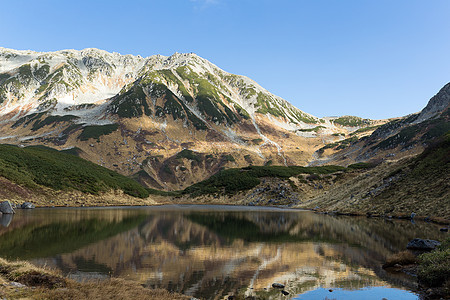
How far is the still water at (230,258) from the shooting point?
22.0m

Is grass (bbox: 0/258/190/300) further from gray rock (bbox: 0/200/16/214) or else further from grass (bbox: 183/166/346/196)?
grass (bbox: 183/166/346/196)

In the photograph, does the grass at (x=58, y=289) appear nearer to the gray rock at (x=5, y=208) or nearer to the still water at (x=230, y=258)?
the still water at (x=230, y=258)

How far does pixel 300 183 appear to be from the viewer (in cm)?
15738

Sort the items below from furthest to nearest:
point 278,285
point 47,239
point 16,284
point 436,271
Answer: point 47,239
point 278,285
point 436,271
point 16,284

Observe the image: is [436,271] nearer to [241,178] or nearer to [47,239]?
[47,239]

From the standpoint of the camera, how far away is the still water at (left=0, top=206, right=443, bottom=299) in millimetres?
22031

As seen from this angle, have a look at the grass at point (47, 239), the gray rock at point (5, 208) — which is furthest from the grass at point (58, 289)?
the gray rock at point (5, 208)

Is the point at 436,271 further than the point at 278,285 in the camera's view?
No

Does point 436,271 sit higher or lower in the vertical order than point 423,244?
higher

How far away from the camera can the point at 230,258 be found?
105ft

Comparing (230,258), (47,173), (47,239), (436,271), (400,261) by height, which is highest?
(47,173)

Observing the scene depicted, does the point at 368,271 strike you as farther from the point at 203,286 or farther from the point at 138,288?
the point at 138,288

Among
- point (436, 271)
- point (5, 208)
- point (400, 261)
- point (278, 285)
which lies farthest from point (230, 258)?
point (5, 208)

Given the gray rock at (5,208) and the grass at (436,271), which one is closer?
the grass at (436,271)
